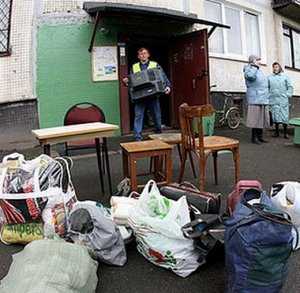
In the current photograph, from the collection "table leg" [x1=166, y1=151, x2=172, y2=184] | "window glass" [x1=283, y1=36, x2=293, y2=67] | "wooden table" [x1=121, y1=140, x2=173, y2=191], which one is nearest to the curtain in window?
"window glass" [x1=283, y1=36, x2=293, y2=67]

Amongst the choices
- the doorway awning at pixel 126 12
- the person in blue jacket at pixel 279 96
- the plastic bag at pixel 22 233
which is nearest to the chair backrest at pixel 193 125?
the plastic bag at pixel 22 233

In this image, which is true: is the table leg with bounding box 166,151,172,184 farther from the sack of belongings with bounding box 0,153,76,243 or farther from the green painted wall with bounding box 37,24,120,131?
the green painted wall with bounding box 37,24,120,131

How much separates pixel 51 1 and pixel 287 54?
8.83 meters

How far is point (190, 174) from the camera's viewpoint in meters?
5.71

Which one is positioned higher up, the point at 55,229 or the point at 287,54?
the point at 287,54

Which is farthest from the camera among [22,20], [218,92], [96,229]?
[218,92]

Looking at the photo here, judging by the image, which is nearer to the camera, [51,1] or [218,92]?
[51,1]

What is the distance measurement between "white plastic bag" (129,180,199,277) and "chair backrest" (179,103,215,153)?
1346 mm

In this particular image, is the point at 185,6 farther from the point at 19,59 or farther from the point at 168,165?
the point at 168,165

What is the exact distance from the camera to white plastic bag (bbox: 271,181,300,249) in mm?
3287

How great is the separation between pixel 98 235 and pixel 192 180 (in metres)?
2.51

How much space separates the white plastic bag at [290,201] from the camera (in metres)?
3.29

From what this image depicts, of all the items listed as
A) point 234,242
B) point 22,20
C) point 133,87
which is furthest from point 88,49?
point 234,242

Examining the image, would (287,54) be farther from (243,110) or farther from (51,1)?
(51,1)
